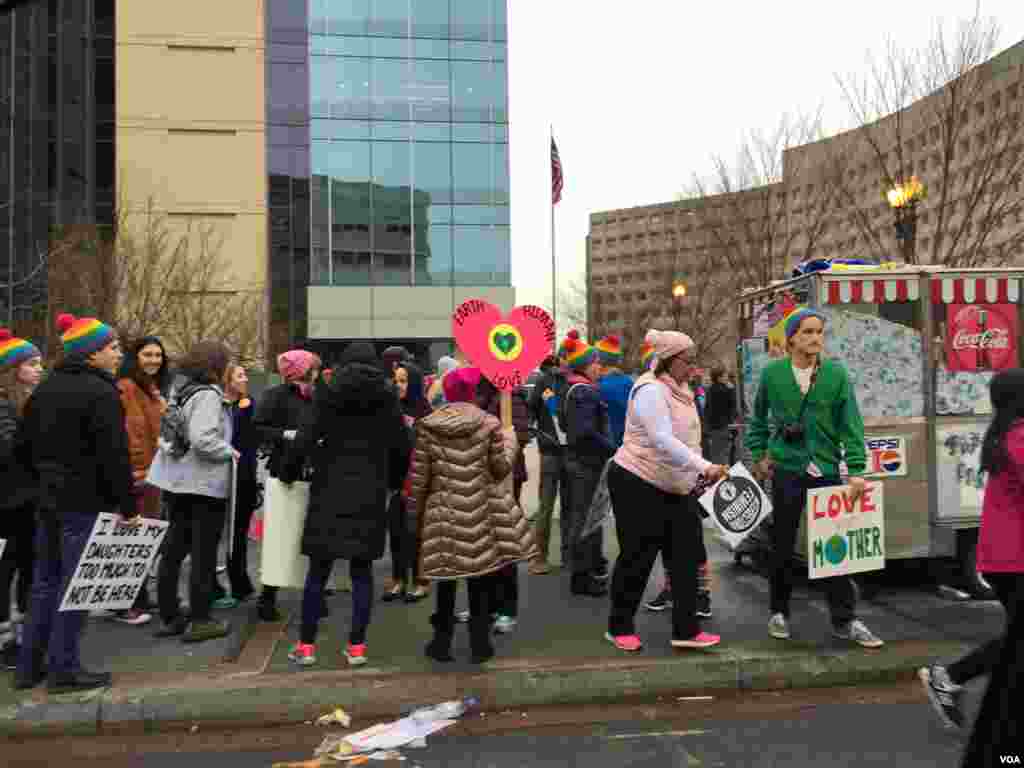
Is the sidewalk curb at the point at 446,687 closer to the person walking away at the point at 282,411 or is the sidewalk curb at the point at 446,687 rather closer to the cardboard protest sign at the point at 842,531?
the cardboard protest sign at the point at 842,531

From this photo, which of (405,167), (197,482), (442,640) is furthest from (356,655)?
(405,167)

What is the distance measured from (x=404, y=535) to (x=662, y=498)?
8.11 feet

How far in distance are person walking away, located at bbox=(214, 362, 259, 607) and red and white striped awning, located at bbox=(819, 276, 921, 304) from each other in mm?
4405

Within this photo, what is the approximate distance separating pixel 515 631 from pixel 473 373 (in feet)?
5.97

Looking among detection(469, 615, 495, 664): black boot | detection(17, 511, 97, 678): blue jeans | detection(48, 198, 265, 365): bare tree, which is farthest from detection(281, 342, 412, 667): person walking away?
detection(48, 198, 265, 365): bare tree

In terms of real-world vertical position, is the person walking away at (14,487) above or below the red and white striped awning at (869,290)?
below

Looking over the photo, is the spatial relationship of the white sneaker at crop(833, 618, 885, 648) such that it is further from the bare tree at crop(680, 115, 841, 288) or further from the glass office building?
the glass office building

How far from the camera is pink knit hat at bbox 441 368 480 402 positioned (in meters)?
5.17

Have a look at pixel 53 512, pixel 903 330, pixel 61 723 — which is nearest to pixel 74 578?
pixel 53 512

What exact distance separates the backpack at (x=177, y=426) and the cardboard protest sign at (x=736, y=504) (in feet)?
11.0

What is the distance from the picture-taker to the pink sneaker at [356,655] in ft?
16.5

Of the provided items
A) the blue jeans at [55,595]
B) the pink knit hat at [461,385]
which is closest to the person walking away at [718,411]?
the pink knit hat at [461,385]

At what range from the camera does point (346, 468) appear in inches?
193

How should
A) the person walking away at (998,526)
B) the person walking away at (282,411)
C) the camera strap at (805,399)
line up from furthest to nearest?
the person walking away at (282,411)
the camera strap at (805,399)
the person walking away at (998,526)
